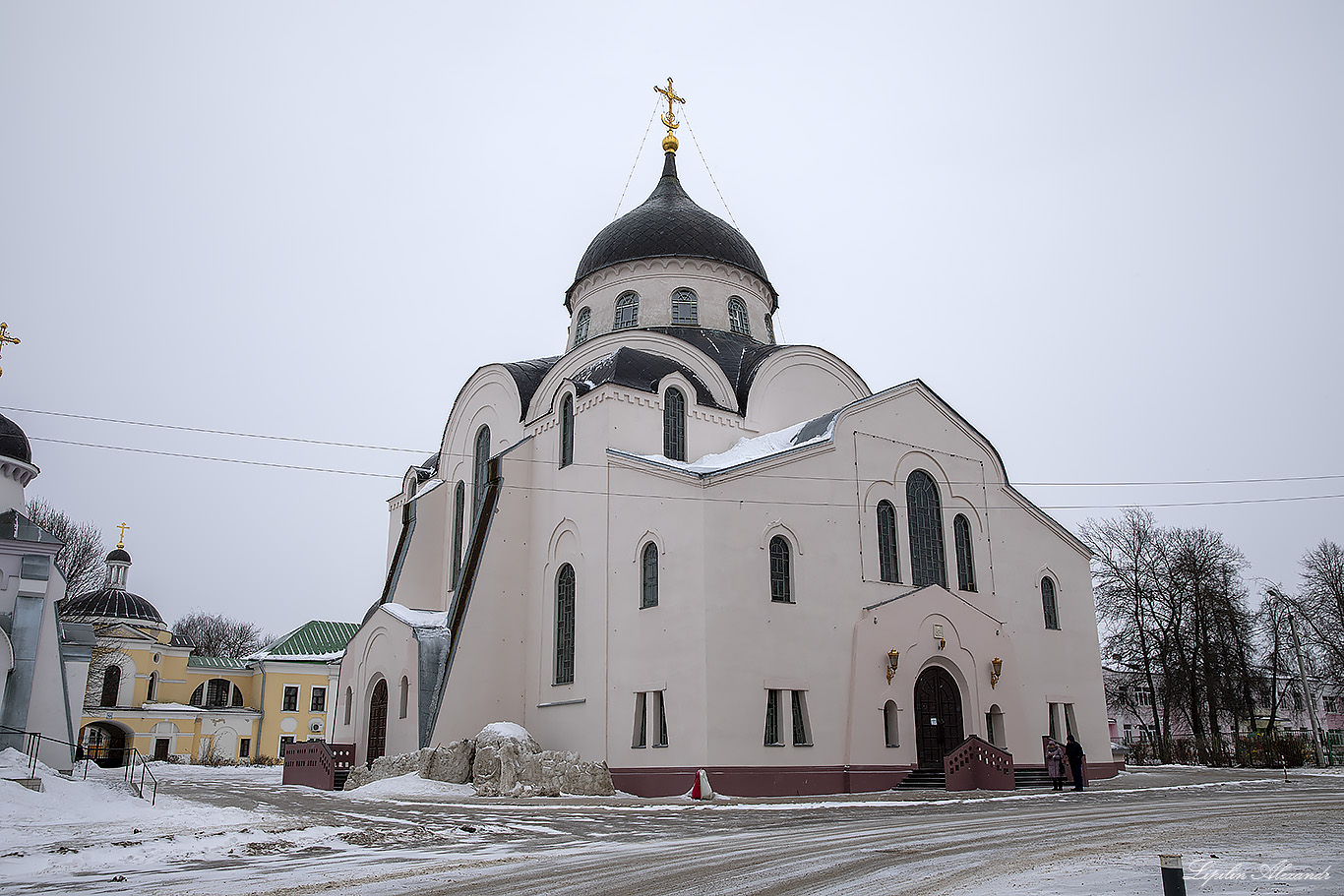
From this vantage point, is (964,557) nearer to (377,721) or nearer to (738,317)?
(738,317)

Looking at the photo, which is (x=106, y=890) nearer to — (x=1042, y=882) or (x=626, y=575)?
(x=1042, y=882)

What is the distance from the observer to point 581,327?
1225 inches

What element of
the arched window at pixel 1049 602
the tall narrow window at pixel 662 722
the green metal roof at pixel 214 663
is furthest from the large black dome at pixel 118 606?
the arched window at pixel 1049 602

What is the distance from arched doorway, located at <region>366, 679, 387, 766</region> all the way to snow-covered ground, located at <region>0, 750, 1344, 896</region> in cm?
770

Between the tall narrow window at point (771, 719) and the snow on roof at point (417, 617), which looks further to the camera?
the snow on roof at point (417, 617)

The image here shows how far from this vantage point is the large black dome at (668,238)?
99.2 feet

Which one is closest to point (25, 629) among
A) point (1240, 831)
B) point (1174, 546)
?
point (1240, 831)

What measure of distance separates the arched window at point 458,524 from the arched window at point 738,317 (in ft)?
30.9

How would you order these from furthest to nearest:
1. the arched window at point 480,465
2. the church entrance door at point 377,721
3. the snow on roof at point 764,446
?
the arched window at point 480,465 < the church entrance door at point 377,721 < the snow on roof at point 764,446

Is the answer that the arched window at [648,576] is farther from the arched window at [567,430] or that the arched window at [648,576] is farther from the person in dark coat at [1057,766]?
the person in dark coat at [1057,766]

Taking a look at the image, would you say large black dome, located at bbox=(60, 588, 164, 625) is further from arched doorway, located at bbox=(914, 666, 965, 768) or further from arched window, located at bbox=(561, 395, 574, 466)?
arched doorway, located at bbox=(914, 666, 965, 768)

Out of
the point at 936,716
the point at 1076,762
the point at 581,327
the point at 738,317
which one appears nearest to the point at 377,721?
the point at 581,327

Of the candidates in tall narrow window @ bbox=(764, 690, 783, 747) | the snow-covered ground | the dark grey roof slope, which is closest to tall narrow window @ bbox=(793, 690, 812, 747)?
tall narrow window @ bbox=(764, 690, 783, 747)

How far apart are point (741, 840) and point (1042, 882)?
13.8 ft
